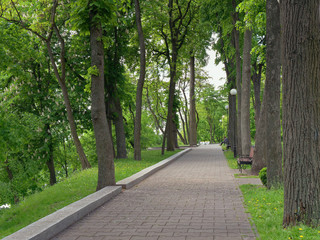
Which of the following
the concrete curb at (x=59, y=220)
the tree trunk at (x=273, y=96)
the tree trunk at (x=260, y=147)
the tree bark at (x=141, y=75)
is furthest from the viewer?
the tree bark at (x=141, y=75)

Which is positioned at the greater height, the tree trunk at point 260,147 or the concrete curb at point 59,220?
the tree trunk at point 260,147

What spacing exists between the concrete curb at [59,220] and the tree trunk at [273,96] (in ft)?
14.3

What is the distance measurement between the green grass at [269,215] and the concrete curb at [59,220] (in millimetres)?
3254

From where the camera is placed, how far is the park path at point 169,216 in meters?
6.06

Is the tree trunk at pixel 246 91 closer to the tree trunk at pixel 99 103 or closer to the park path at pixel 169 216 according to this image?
the park path at pixel 169 216

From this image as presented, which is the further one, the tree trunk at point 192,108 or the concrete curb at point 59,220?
the tree trunk at point 192,108

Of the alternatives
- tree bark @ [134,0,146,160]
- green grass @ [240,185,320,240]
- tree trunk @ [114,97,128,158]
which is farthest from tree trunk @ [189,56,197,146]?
green grass @ [240,185,320,240]

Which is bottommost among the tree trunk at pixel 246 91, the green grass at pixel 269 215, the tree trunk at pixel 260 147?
the green grass at pixel 269 215

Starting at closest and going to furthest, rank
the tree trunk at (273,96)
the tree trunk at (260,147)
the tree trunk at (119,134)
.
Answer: the tree trunk at (273,96) < the tree trunk at (260,147) < the tree trunk at (119,134)

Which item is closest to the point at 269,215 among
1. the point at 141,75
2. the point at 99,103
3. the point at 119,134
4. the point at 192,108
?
the point at 99,103

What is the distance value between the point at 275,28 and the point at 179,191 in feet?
16.8

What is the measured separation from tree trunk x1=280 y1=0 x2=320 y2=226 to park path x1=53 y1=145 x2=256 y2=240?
95cm

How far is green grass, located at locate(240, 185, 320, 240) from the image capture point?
541 centimetres

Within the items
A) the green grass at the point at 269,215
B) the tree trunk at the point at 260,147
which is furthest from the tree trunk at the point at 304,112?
the tree trunk at the point at 260,147
